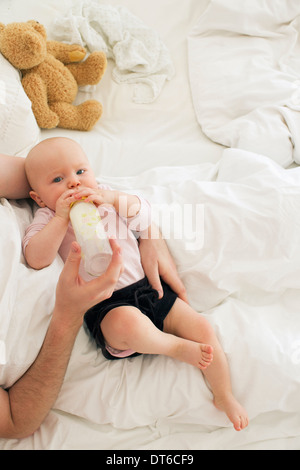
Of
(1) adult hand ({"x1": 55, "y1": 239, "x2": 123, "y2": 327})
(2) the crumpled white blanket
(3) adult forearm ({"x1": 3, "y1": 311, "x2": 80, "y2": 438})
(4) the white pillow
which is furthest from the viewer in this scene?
(2) the crumpled white blanket

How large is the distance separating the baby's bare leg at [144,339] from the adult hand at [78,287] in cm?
11

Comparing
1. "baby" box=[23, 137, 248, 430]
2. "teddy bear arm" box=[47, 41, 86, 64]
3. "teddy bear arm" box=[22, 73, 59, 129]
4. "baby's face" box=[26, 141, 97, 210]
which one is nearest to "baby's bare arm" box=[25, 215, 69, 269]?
"baby" box=[23, 137, 248, 430]

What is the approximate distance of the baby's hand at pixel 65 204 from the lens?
0.91 metres

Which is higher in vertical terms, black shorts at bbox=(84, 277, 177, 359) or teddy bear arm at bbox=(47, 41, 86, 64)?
teddy bear arm at bbox=(47, 41, 86, 64)

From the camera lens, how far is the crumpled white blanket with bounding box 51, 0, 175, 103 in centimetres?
162

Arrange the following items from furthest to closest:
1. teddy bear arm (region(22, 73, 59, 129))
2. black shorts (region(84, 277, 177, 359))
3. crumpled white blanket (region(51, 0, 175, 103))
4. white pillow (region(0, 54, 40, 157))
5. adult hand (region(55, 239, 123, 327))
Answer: crumpled white blanket (region(51, 0, 175, 103)) < teddy bear arm (region(22, 73, 59, 129)) < white pillow (region(0, 54, 40, 157)) < black shorts (region(84, 277, 177, 359)) < adult hand (region(55, 239, 123, 327))

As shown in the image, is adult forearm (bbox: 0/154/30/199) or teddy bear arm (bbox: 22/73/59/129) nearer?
adult forearm (bbox: 0/154/30/199)

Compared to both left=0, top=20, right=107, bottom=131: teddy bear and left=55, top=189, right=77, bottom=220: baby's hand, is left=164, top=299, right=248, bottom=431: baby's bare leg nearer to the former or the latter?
left=55, top=189, right=77, bottom=220: baby's hand

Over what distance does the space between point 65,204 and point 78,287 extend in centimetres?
21

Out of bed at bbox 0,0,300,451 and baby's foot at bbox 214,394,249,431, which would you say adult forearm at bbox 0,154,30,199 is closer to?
bed at bbox 0,0,300,451

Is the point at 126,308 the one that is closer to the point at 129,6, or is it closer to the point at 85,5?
the point at 85,5

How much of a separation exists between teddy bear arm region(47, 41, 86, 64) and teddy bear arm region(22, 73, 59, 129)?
0.18 meters

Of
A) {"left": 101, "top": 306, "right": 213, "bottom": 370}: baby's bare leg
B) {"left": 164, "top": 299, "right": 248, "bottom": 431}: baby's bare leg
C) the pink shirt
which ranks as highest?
the pink shirt

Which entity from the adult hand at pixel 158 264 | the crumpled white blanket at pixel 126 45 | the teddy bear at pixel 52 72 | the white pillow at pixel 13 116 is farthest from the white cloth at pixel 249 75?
the white pillow at pixel 13 116
